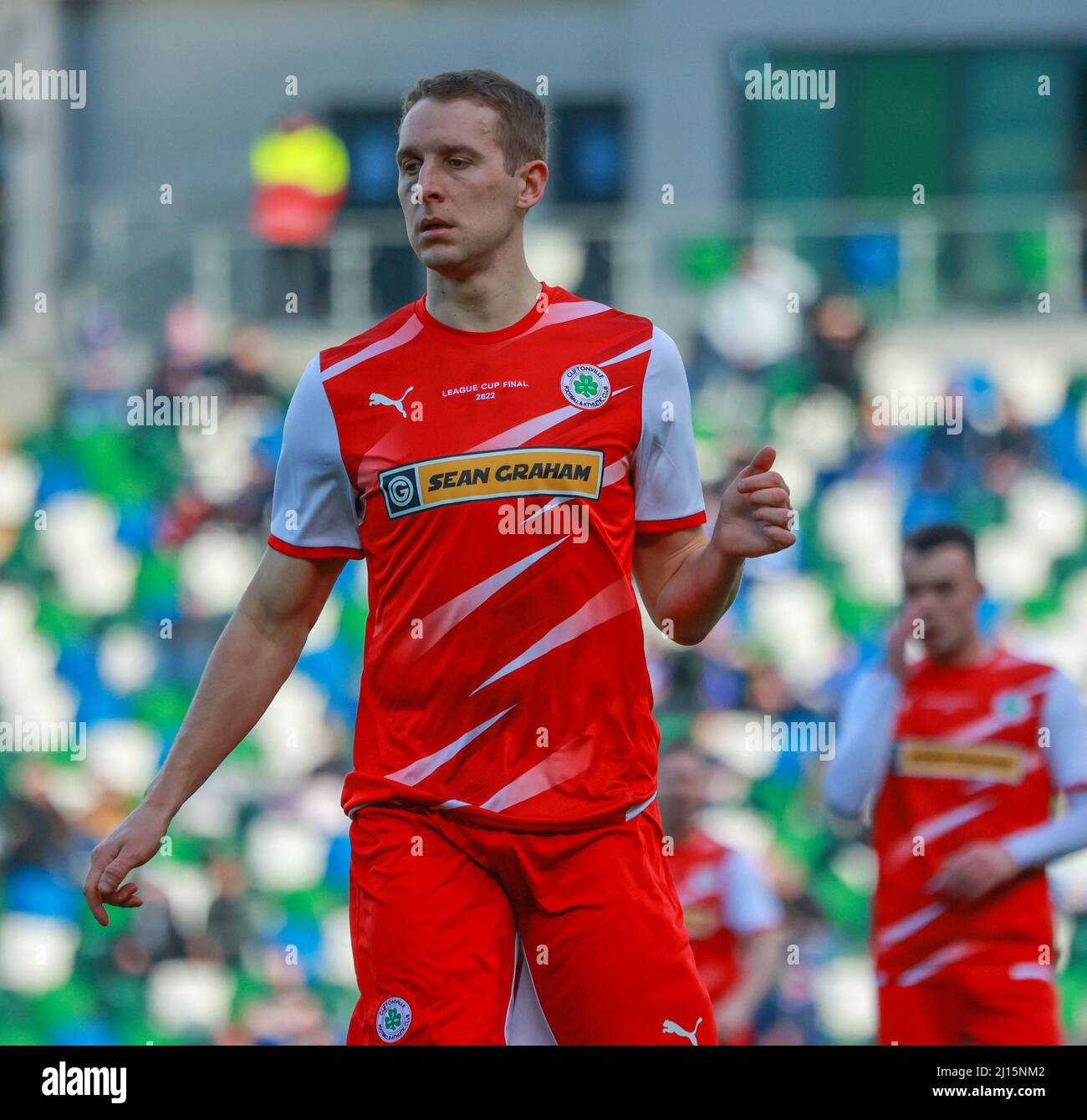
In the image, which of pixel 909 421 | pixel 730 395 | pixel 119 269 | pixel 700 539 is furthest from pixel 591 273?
pixel 700 539

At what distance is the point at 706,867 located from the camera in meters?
6.77

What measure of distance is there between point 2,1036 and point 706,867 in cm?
445

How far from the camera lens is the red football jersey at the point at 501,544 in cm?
354

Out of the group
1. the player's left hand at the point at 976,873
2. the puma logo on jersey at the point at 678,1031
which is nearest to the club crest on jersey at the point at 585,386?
the puma logo on jersey at the point at 678,1031

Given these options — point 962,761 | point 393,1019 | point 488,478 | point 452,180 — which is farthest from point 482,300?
point 962,761

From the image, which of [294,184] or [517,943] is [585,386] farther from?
[294,184]

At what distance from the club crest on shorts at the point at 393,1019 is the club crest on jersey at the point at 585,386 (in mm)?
1113

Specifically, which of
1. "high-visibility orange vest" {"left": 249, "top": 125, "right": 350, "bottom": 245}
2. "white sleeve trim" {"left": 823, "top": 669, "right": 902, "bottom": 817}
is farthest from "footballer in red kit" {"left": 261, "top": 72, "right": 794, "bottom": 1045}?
"high-visibility orange vest" {"left": 249, "top": 125, "right": 350, "bottom": 245}

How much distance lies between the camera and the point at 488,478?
11.7 ft

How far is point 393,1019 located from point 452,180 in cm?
151

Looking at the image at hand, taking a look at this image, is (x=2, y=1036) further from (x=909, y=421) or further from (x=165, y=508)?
(x=909, y=421)

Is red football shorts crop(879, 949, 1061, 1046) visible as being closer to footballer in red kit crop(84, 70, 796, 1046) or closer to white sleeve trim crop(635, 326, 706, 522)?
footballer in red kit crop(84, 70, 796, 1046)

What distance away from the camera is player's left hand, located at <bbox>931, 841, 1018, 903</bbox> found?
5.26 meters

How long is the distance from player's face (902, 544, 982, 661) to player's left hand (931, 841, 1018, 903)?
66 centimetres
